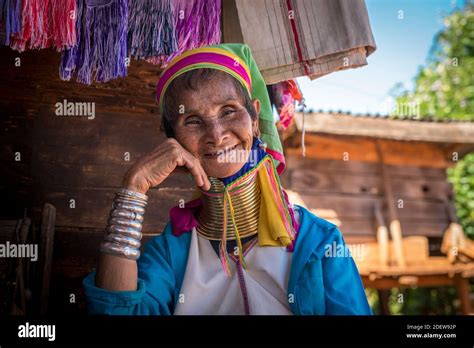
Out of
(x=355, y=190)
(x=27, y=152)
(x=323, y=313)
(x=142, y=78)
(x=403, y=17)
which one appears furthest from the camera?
(x=355, y=190)

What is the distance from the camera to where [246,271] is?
2.35m

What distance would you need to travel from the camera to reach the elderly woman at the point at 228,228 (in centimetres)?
223

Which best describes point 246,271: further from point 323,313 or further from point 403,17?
point 403,17

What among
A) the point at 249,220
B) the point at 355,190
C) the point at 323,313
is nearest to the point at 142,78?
the point at 249,220

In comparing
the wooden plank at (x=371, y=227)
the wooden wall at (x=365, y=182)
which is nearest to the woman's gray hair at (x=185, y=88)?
the wooden wall at (x=365, y=182)

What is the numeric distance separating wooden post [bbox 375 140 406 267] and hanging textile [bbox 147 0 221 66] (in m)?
5.37

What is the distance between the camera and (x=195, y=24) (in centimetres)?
283

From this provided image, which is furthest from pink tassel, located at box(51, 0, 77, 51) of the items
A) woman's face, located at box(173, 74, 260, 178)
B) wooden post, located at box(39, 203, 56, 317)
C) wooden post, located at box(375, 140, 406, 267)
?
wooden post, located at box(375, 140, 406, 267)

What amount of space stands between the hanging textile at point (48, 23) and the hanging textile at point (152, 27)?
0.28 metres

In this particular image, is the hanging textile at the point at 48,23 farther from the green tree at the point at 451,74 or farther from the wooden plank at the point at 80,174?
the green tree at the point at 451,74

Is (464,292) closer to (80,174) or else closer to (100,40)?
(80,174)

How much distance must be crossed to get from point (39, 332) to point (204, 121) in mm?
1141

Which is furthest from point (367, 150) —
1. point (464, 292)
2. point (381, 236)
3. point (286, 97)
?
point (286, 97)

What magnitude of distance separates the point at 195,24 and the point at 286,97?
77cm
